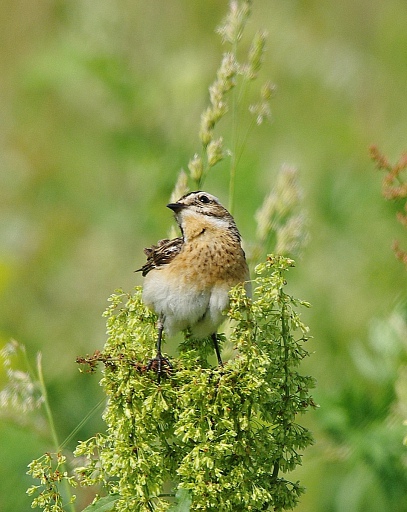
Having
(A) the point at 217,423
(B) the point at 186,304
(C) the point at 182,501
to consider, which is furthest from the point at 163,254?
(C) the point at 182,501

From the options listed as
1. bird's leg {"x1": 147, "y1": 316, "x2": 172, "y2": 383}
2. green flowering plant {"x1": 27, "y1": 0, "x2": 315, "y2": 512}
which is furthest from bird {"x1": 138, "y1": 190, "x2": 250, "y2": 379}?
green flowering plant {"x1": 27, "y1": 0, "x2": 315, "y2": 512}

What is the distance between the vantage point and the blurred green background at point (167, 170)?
18.9 feet

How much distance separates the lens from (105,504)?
116 inches

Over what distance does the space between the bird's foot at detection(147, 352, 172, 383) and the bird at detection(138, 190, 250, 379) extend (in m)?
0.34

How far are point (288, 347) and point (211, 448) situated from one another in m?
0.39

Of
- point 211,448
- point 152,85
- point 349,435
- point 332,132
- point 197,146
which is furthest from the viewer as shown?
point 332,132

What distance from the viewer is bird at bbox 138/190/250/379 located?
388cm

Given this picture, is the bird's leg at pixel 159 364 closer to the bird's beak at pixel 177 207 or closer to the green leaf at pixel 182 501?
the green leaf at pixel 182 501

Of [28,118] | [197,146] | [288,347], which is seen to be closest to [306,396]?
[288,347]

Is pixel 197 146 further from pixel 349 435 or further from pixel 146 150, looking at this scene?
pixel 349 435

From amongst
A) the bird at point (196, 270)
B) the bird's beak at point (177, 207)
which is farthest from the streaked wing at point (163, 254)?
the bird's beak at point (177, 207)

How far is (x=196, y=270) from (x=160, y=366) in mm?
1101

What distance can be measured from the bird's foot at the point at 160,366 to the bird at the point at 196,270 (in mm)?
336

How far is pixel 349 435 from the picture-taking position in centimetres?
493
